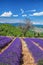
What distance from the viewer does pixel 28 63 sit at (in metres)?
19.7

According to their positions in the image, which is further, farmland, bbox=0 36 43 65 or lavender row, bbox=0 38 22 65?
farmland, bbox=0 36 43 65

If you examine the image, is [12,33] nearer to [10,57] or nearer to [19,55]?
[19,55]

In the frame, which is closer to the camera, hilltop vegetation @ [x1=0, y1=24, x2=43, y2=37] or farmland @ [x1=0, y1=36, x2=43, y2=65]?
farmland @ [x1=0, y1=36, x2=43, y2=65]

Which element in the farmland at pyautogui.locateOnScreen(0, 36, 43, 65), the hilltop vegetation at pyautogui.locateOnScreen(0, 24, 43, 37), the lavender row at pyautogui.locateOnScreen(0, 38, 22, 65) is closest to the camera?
the lavender row at pyautogui.locateOnScreen(0, 38, 22, 65)

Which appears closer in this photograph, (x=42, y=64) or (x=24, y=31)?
(x=42, y=64)

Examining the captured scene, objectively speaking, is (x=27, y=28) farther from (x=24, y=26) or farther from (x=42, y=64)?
(x=42, y=64)

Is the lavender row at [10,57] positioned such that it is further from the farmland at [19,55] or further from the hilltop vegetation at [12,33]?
the hilltop vegetation at [12,33]

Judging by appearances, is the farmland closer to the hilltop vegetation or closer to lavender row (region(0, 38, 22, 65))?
lavender row (region(0, 38, 22, 65))

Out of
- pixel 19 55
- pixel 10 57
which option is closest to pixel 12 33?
pixel 19 55

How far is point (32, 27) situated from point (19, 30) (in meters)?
10.0

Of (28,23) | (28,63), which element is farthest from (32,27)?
(28,63)

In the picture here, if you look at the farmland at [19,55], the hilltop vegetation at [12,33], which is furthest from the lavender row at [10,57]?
the hilltop vegetation at [12,33]

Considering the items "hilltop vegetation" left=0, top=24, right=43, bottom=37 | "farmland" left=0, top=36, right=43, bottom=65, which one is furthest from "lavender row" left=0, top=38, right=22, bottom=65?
"hilltop vegetation" left=0, top=24, right=43, bottom=37

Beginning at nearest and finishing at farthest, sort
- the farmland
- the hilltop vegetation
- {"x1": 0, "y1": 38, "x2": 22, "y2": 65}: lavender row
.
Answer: {"x1": 0, "y1": 38, "x2": 22, "y2": 65}: lavender row < the farmland < the hilltop vegetation
